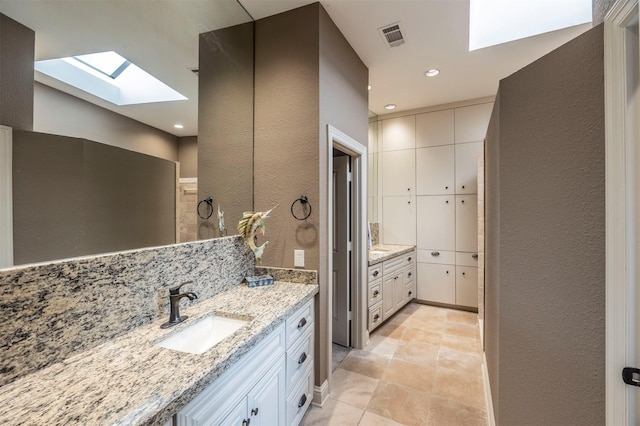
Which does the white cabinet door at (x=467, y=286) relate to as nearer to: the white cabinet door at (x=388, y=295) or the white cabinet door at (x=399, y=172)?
the white cabinet door at (x=388, y=295)

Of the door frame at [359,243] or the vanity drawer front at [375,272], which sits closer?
the door frame at [359,243]

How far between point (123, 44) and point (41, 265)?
1046 millimetres

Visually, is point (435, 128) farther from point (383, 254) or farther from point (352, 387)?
point (352, 387)

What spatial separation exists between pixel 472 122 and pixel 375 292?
112 inches

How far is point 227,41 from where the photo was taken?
78.1 inches

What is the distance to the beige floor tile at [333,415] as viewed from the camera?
183cm

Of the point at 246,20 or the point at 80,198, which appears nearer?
the point at 80,198

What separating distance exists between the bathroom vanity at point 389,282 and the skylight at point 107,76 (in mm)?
2531

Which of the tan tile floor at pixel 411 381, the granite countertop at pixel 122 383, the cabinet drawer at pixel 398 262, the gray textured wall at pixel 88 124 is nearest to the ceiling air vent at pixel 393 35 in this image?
the gray textured wall at pixel 88 124

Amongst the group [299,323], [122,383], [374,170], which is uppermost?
[374,170]

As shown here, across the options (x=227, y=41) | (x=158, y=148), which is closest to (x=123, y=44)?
(x=158, y=148)

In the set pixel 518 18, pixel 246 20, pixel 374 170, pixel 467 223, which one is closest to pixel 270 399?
pixel 246 20

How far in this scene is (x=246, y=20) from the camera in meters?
2.09

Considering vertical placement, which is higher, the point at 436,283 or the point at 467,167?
the point at 467,167
